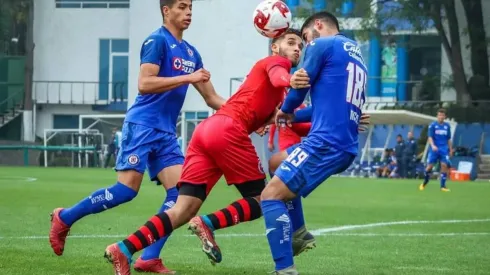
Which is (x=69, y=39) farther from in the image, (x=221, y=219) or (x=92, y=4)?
(x=221, y=219)

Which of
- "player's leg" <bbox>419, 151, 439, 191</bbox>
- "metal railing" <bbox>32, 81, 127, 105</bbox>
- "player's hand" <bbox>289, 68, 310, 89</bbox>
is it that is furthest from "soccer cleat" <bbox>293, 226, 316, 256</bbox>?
"metal railing" <bbox>32, 81, 127, 105</bbox>

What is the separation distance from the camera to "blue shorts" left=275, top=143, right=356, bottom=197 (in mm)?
8867

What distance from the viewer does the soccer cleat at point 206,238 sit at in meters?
8.85

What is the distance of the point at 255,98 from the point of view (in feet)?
31.0

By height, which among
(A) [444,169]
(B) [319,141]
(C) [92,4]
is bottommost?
Answer: (A) [444,169]

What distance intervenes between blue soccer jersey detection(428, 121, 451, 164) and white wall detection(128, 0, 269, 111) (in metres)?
23.4

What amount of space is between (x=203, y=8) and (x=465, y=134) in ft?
48.4

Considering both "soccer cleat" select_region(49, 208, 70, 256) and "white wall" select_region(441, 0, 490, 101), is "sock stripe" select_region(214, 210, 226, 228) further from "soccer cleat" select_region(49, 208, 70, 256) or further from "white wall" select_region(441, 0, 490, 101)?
"white wall" select_region(441, 0, 490, 101)

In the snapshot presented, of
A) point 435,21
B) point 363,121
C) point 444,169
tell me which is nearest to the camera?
point 363,121

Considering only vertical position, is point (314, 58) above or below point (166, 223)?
above

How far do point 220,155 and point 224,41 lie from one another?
1868 inches

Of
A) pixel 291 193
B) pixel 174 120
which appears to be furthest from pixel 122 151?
pixel 291 193

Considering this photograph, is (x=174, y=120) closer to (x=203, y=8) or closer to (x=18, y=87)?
(x=203, y=8)

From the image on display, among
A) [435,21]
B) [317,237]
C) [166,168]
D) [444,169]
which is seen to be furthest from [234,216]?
[435,21]
